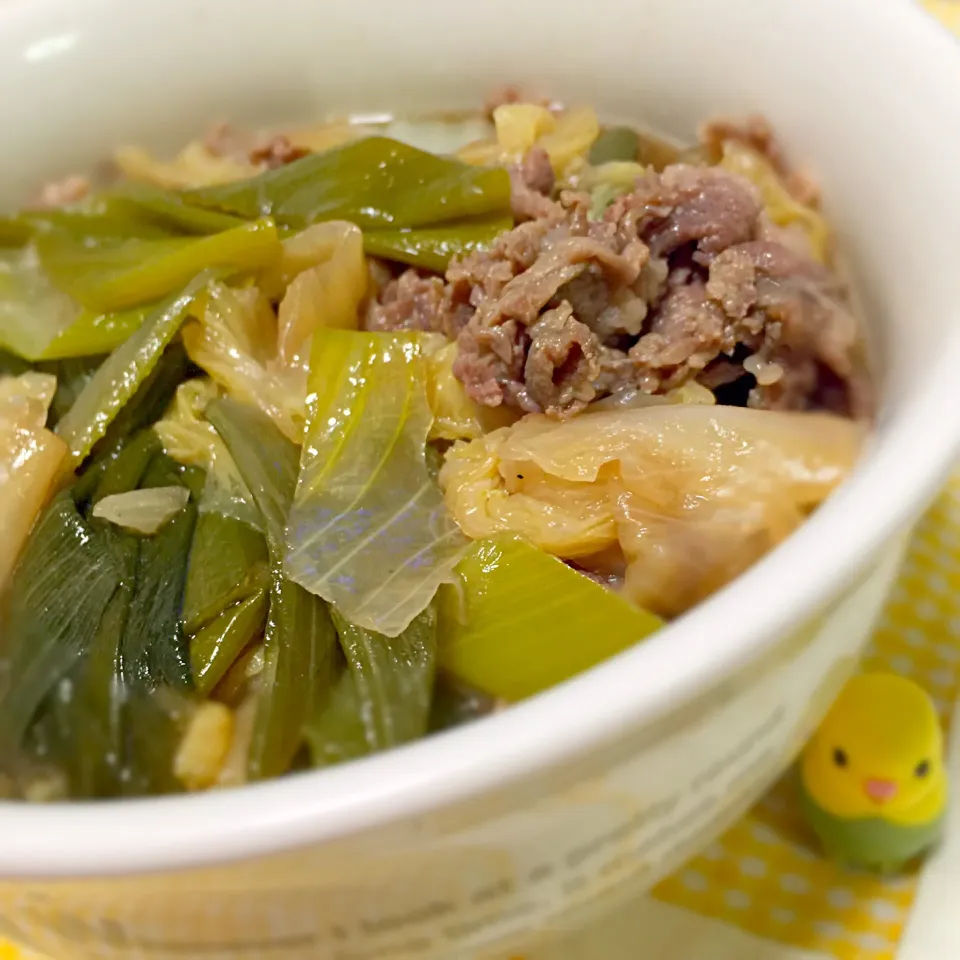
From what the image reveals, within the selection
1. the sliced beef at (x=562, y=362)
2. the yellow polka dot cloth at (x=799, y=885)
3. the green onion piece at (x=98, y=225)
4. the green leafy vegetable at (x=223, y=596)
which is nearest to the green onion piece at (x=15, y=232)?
the green onion piece at (x=98, y=225)

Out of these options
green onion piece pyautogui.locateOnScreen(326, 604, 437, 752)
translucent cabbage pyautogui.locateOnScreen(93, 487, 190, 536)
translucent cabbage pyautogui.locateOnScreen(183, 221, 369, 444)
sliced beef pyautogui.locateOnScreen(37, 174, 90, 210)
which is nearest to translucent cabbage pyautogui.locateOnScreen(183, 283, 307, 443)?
translucent cabbage pyautogui.locateOnScreen(183, 221, 369, 444)

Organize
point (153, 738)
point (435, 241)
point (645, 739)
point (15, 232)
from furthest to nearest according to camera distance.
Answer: point (15, 232)
point (435, 241)
point (153, 738)
point (645, 739)

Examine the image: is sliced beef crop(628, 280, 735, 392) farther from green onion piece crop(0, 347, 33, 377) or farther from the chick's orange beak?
green onion piece crop(0, 347, 33, 377)

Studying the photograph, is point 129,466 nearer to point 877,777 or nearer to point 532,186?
point 532,186

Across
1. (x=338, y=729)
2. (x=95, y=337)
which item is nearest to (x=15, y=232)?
(x=95, y=337)

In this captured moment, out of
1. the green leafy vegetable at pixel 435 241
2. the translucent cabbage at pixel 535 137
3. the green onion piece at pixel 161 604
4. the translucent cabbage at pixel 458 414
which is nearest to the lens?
the green onion piece at pixel 161 604

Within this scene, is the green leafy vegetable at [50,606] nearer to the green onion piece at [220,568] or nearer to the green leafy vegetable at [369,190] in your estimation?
the green onion piece at [220,568]

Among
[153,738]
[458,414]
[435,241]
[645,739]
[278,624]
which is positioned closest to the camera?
[645,739]
